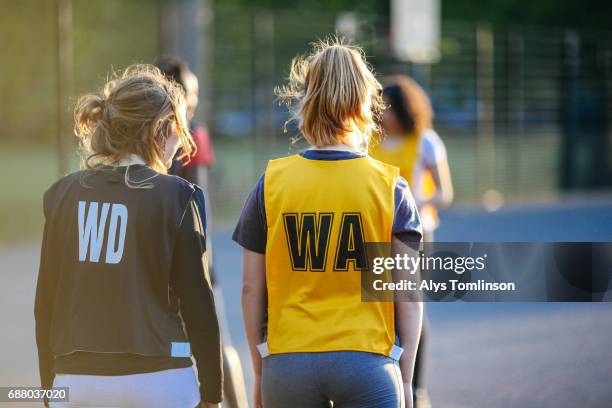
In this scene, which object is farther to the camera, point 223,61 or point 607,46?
point 607,46

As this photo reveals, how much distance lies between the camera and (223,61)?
1420 centimetres

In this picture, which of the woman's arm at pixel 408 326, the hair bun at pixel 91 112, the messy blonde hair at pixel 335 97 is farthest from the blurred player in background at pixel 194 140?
the woman's arm at pixel 408 326

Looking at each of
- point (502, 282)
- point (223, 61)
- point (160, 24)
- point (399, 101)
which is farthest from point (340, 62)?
point (223, 61)

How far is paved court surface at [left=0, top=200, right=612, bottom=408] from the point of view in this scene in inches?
220

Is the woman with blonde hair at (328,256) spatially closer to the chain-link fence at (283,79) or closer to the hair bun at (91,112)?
the hair bun at (91,112)

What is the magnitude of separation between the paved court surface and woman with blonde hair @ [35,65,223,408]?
82.0 inches

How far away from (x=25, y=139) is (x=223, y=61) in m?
3.00

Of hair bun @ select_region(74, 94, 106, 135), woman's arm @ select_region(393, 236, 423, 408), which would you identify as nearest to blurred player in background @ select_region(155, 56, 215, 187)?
hair bun @ select_region(74, 94, 106, 135)

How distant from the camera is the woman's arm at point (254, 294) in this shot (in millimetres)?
3062

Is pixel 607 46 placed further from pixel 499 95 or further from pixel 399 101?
pixel 399 101

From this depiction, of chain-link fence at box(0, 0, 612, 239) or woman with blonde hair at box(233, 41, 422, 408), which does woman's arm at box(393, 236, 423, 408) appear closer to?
woman with blonde hair at box(233, 41, 422, 408)

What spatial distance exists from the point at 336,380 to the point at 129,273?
64 centimetres

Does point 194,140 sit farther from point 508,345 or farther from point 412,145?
point 508,345

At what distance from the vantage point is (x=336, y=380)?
286cm
